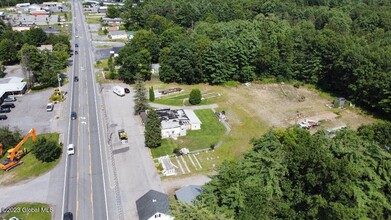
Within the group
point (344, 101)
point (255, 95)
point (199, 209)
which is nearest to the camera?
point (199, 209)

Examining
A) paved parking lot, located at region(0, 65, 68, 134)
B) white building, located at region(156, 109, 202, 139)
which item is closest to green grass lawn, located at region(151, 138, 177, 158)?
white building, located at region(156, 109, 202, 139)

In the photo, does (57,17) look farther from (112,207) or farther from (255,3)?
(112,207)

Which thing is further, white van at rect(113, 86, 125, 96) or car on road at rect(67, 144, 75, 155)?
white van at rect(113, 86, 125, 96)

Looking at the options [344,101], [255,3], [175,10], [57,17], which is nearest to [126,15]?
[175,10]

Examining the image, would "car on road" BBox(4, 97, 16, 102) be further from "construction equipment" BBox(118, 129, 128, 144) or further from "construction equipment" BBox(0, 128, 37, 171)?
"construction equipment" BBox(118, 129, 128, 144)

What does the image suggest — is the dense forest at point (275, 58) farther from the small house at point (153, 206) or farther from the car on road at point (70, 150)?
the small house at point (153, 206)
